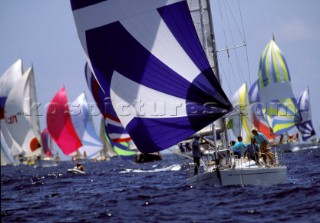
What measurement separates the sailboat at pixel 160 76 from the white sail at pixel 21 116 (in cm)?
4146

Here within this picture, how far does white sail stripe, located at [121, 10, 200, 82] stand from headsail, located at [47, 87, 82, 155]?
52.6 meters

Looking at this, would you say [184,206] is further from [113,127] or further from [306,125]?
[306,125]

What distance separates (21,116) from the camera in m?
60.1

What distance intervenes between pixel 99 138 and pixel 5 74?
24957mm

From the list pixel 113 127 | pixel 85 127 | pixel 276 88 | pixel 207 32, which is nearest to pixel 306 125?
pixel 276 88

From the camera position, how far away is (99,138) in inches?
3393

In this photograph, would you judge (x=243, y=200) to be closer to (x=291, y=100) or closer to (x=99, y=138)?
(x=291, y=100)

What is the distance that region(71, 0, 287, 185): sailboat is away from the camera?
1886 centimetres

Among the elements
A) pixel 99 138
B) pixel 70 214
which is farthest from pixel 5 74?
pixel 70 214

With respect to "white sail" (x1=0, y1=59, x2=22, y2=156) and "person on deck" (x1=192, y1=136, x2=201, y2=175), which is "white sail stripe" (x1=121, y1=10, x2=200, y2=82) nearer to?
"person on deck" (x1=192, y1=136, x2=201, y2=175)

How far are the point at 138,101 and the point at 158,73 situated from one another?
3.43 feet

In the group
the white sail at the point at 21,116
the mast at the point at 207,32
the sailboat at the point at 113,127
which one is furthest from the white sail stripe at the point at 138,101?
the white sail at the point at 21,116

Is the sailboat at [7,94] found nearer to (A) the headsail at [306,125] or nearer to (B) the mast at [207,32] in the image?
(A) the headsail at [306,125]

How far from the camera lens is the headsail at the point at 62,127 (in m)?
71.1
